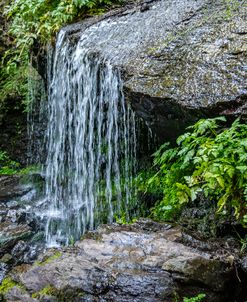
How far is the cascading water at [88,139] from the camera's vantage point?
5.29 metres

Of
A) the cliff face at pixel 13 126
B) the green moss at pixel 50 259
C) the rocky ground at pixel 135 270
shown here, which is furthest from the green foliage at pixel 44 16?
the green moss at pixel 50 259

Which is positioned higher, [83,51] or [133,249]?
[83,51]

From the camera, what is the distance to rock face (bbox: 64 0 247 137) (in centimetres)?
399

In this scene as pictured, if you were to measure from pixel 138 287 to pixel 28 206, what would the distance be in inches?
176

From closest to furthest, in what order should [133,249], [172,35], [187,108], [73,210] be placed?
1. [133,249]
2. [187,108]
3. [172,35]
4. [73,210]

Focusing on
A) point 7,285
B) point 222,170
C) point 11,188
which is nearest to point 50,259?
point 7,285

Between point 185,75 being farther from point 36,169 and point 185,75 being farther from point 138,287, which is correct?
point 36,169

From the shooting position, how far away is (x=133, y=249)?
11.0 feet

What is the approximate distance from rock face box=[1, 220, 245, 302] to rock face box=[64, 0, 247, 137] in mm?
1440

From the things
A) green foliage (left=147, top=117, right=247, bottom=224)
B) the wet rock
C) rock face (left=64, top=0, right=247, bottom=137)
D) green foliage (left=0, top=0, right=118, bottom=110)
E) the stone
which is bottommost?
the wet rock

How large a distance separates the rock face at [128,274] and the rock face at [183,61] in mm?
1440

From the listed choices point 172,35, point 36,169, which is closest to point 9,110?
point 36,169

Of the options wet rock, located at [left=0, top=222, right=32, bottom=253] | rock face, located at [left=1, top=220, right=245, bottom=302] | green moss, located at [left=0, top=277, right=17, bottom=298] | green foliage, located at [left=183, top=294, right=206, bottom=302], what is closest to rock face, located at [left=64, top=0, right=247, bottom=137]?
rock face, located at [left=1, top=220, right=245, bottom=302]

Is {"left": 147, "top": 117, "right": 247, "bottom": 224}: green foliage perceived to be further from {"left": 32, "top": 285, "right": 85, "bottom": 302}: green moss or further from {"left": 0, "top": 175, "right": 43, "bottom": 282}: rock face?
{"left": 0, "top": 175, "right": 43, "bottom": 282}: rock face
